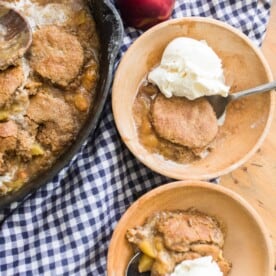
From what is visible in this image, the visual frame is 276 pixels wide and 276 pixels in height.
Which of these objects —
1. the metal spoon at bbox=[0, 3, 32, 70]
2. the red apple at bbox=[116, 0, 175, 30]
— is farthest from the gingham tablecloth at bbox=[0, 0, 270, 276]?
the metal spoon at bbox=[0, 3, 32, 70]

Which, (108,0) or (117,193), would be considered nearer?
(108,0)

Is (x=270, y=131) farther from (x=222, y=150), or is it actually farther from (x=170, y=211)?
(x=170, y=211)

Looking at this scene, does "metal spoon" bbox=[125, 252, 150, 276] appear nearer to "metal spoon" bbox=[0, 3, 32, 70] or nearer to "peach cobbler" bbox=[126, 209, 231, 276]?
"peach cobbler" bbox=[126, 209, 231, 276]

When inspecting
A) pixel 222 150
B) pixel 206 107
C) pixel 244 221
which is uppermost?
pixel 206 107

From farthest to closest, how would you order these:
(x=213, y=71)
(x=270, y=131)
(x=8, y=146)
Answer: (x=270, y=131), (x=213, y=71), (x=8, y=146)

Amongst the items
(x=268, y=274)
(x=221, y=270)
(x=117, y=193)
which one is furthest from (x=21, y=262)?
(x=268, y=274)
